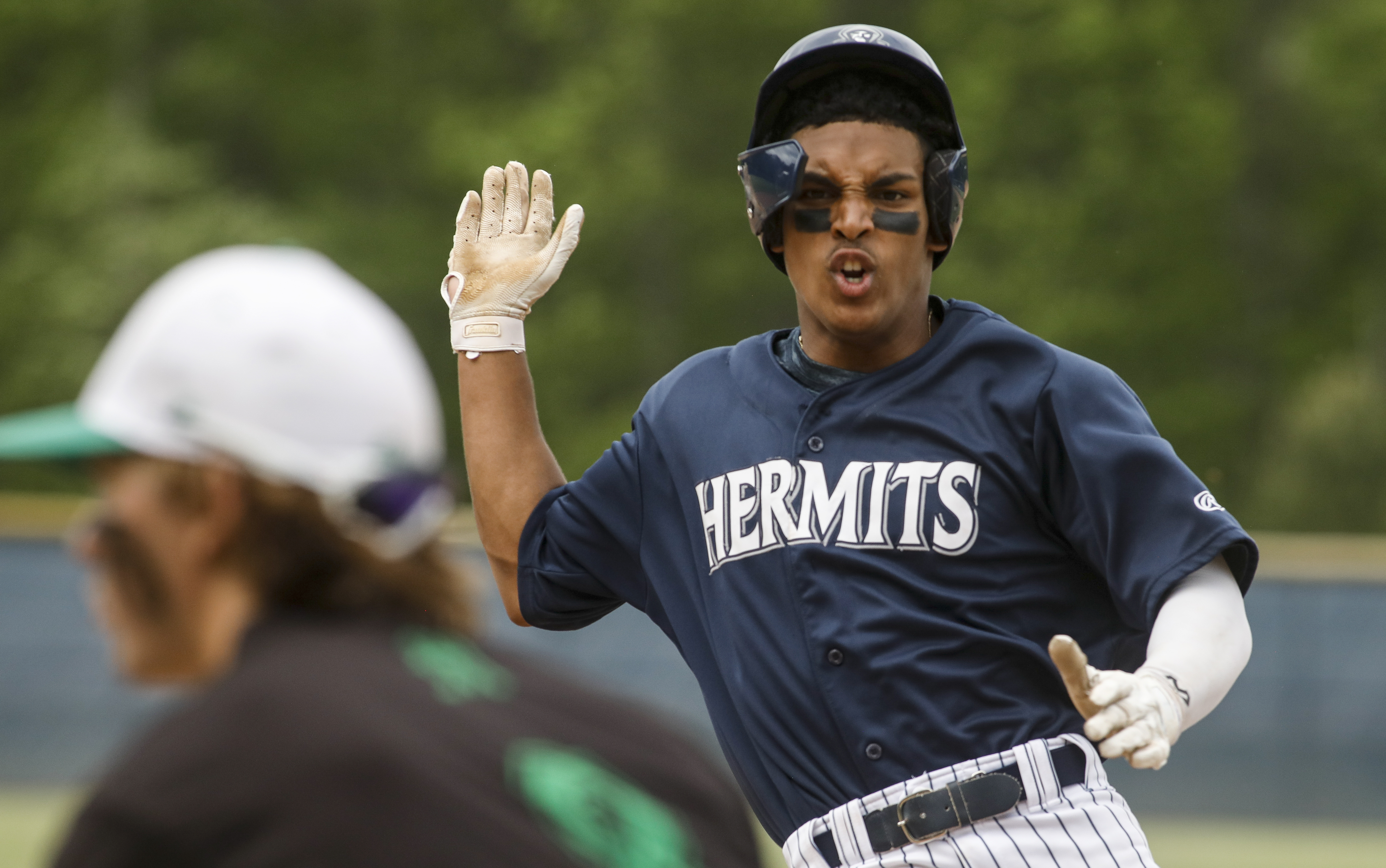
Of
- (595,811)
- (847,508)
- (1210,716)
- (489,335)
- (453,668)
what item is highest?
(489,335)

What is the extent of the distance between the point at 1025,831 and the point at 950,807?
0.40 ft

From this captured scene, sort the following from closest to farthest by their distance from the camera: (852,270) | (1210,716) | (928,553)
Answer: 1. (928,553)
2. (852,270)
3. (1210,716)

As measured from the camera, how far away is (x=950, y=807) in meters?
2.55

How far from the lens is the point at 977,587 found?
2656 millimetres

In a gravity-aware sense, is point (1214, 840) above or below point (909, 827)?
below

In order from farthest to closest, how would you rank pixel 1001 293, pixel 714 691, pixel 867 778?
pixel 1001 293 < pixel 714 691 < pixel 867 778

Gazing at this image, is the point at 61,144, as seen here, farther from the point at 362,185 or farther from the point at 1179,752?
the point at 1179,752

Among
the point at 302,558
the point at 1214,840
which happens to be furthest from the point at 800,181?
the point at 1214,840

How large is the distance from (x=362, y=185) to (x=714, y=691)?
73.3ft

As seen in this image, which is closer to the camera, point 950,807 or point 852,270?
point 950,807

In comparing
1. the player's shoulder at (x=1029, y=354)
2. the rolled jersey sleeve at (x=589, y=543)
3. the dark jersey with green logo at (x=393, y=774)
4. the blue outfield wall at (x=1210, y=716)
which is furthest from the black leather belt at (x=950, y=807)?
the blue outfield wall at (x=1210, y=716)

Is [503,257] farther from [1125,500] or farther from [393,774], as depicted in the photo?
[393,774]

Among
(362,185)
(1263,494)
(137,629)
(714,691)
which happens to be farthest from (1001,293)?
(137,629)

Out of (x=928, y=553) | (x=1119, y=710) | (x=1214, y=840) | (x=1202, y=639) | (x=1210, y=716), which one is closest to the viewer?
(x=1119, y=710)
